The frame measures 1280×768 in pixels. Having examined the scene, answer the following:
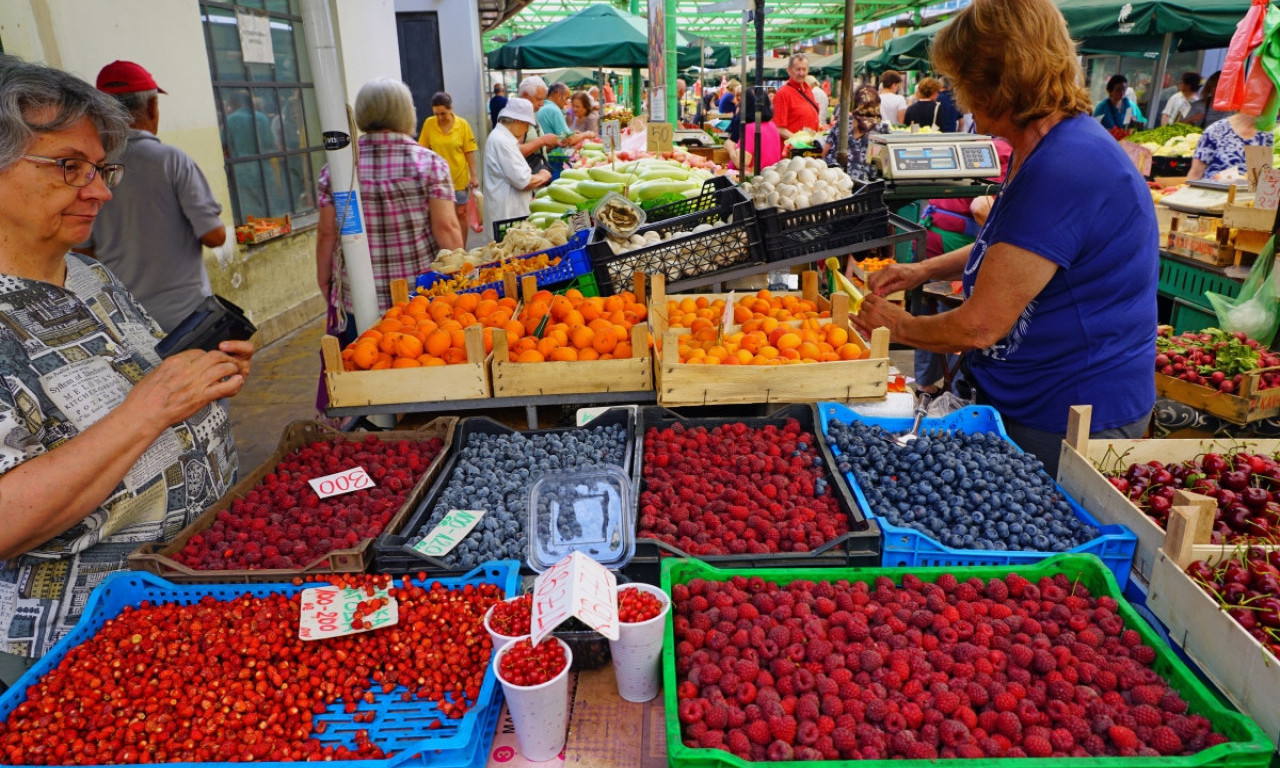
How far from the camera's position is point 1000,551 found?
187 cm

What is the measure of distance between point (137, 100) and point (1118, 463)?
4430 mm

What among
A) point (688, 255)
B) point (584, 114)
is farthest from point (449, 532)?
point (584, 114)

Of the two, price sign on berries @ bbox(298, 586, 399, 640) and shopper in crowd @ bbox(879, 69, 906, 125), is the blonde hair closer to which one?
price sign on berries @ bbox(298, 586, 399, 640)

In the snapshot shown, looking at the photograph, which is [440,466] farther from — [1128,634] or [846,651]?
[1128,634]

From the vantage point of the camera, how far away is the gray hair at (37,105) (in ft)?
5.43

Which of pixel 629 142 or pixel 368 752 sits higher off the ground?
pixel 629 142

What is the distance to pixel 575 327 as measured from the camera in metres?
3.05

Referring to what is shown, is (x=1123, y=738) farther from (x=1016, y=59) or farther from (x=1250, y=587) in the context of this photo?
(x=1016, y=59)

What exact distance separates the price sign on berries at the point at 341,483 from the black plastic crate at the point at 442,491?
19 cm

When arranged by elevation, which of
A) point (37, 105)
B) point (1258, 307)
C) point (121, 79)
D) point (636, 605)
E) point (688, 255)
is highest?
point (121, 79)

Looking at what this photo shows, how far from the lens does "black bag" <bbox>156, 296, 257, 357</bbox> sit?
1.92 metres

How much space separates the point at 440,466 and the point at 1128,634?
189 centimetres

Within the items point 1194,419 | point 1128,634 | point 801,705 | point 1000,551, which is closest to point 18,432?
point 801,705

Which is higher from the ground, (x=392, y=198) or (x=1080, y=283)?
(x=392, y=198)
